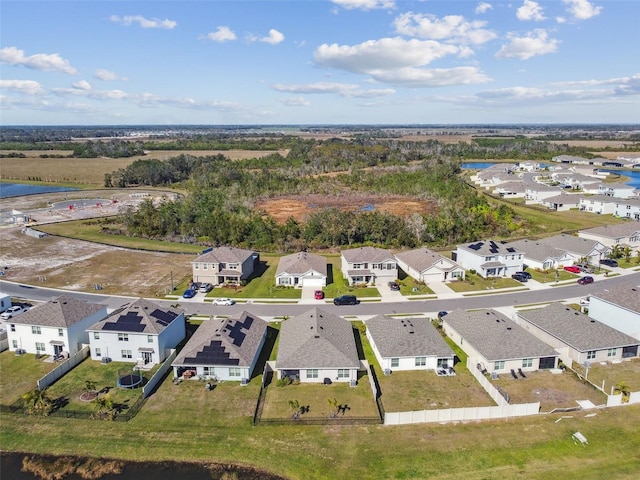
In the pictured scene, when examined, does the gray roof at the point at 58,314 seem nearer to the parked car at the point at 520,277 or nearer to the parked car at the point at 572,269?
the parked car at the point at 520,277

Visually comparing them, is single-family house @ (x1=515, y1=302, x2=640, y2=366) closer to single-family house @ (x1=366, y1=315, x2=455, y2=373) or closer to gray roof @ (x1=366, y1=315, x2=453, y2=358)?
gray roof @ (x1=366, y1=315, x2=453, y2=358)

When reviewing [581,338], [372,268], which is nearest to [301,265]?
[372,268]

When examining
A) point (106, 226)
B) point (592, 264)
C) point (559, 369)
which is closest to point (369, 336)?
point (559, 369)

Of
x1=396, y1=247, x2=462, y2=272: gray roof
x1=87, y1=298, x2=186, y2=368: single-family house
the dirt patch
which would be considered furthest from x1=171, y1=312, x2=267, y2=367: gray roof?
the dirt patch

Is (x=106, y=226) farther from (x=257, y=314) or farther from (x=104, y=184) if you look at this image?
(x=104, y=184)

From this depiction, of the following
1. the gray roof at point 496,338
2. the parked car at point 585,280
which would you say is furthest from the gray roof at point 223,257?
the parked car at point 585,280

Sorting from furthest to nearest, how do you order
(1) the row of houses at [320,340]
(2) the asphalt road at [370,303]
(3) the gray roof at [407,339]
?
(2) the asphalt road at [370,303], (3) the gray roof at [407,339], (1) the row of houses at [320,340]
